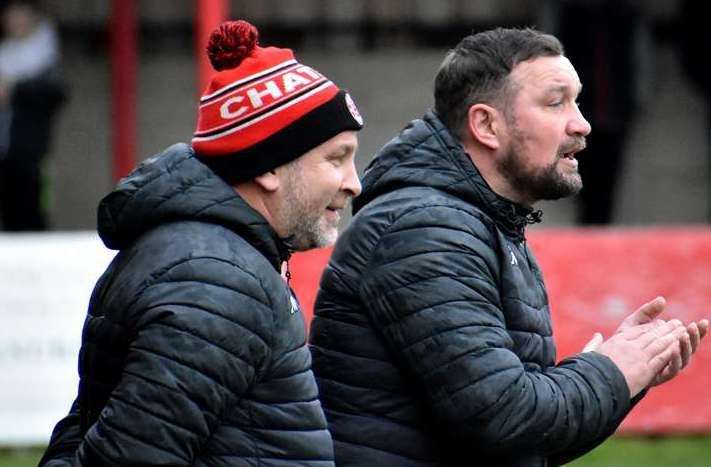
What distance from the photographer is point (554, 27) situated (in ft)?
34.1

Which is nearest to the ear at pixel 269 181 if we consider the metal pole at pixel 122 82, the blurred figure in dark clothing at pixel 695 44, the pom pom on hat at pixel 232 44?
the pom pom on hat at pixel 232 44

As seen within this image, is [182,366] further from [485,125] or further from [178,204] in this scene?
[485,125]

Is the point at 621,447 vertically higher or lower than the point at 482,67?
lower

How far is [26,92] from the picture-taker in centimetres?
1050

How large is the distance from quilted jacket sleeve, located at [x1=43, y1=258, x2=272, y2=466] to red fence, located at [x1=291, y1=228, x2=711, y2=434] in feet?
17.3

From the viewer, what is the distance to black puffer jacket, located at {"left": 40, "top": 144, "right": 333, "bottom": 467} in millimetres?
Answer: 3324

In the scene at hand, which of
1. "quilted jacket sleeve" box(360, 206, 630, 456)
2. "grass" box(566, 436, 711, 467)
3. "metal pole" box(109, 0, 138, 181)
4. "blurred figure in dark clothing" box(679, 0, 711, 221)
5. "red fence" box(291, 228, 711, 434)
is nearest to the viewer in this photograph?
"quilted jacket sleeve" box(360, 206, 630, 456)

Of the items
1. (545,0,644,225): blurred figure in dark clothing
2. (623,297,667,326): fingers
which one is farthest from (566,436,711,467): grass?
(623,297,667,326): fingers

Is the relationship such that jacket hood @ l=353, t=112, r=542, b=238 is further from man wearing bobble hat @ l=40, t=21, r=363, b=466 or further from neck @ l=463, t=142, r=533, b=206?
man wearing bobble hat @ l=40, t=21, r=363, b=466

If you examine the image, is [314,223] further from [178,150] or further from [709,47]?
[709,47]

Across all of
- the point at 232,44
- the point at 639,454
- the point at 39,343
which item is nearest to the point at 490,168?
the point at 232,44

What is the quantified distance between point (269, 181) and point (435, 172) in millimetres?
673

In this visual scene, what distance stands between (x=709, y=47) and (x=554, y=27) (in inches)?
43.7

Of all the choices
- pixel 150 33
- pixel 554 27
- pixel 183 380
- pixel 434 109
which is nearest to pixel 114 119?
pixel 150 33
